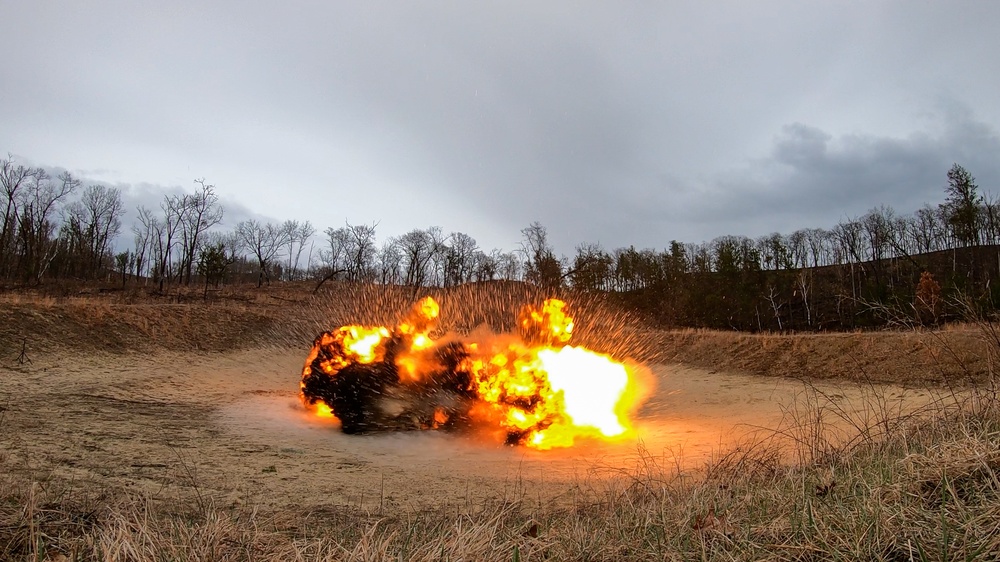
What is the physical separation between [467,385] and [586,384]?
108 inches

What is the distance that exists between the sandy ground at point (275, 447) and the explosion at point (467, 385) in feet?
2.01

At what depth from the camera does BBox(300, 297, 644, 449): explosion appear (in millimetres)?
→ 10359

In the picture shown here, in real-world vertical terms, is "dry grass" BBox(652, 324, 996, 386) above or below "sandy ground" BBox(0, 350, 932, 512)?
above

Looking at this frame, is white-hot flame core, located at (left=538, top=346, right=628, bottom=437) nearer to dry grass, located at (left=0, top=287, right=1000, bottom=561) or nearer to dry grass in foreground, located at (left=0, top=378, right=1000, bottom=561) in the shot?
dry grass, located at (left=0, top=287, right=1000, bottom=561)

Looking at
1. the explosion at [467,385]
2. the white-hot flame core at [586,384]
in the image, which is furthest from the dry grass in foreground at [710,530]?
the white-hot flame core at [586,384]

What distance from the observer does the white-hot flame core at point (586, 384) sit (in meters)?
10.8

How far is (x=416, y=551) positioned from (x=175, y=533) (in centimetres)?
172

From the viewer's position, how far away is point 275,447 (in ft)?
29.7

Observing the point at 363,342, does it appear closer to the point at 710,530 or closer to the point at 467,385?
the point at 467,385

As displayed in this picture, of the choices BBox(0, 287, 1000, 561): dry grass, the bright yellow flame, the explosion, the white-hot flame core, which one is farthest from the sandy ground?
the bright yellow flame

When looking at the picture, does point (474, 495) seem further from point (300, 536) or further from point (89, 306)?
point (89, 306)

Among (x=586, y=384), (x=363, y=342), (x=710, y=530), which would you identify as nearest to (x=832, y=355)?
(x=586, y=384)

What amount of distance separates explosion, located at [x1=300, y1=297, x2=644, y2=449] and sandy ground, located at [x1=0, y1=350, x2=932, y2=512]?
612 mm

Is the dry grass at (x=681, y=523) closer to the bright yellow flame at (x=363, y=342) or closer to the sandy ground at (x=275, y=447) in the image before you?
the sandy ground at (x=275, y=447)
